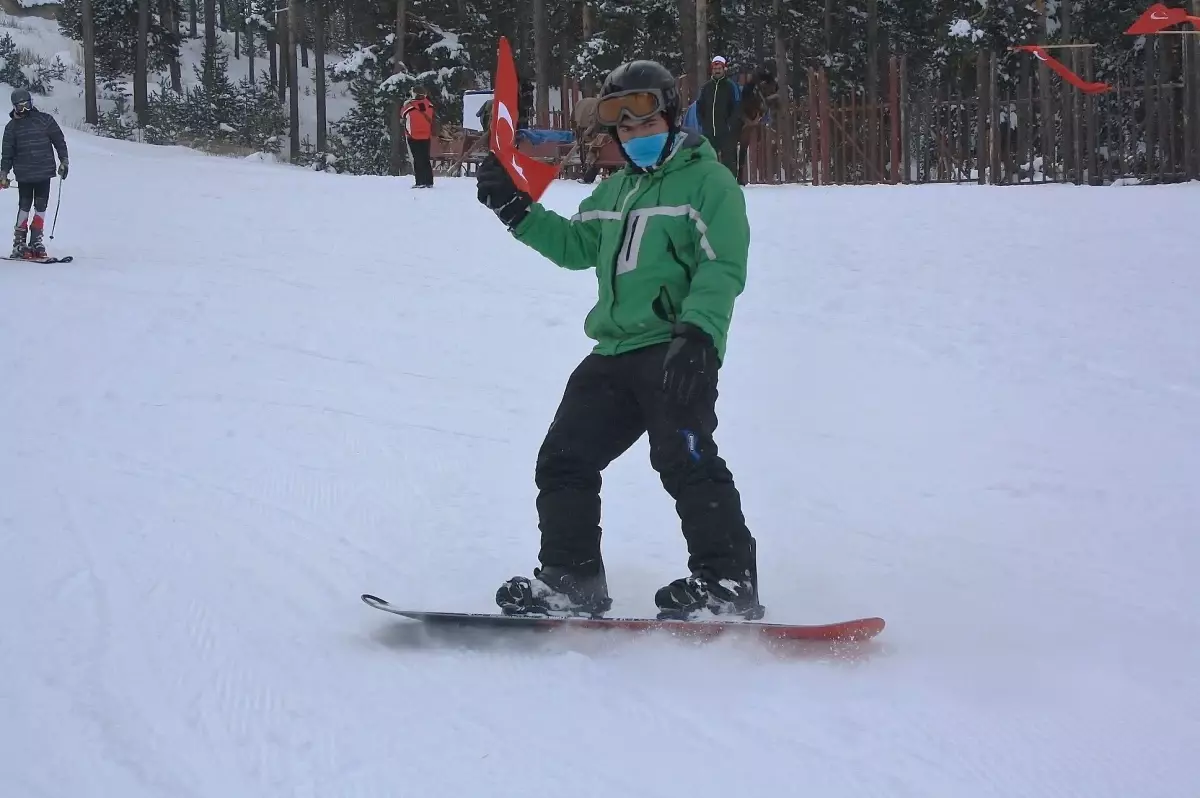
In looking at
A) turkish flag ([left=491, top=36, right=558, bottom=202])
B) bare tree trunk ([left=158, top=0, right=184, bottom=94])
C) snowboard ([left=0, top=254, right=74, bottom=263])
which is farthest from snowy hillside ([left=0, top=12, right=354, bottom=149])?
turkish flag ([left=491, top=36, right=558, bottom=202])

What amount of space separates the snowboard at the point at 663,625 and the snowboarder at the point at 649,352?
0.08 meters

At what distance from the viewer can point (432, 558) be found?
400 centimetres

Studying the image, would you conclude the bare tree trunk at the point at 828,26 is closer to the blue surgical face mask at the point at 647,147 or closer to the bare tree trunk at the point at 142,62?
the bare tree trunk at the point at 142,62

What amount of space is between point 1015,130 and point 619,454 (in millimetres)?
13665

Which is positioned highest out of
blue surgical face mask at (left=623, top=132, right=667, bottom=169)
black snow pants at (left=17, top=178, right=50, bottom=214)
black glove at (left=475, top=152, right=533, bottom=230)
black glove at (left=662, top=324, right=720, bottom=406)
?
black snow pants at (left=17, top=178, right=50, bottom=214)

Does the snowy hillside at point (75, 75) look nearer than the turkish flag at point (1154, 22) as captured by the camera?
No

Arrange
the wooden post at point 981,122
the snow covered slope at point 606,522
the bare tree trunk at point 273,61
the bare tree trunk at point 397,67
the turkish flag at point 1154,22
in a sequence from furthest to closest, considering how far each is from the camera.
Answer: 1. the bare tree trunk at point 273,61
2. the bare tree trunk at point 397,67
3. the wooden post at point 981,122
4. the turkish flag at point 1154,22
5. the snow covered slope at point 606,522

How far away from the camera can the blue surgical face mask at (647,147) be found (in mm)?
3229

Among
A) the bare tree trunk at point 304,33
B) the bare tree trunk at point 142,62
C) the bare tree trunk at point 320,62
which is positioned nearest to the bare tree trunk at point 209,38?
the bare tree trunk at point 142,62

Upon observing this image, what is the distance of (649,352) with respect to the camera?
322 centimetres

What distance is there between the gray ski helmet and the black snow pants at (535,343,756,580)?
665 mm

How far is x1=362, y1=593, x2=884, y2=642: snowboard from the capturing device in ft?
10.0

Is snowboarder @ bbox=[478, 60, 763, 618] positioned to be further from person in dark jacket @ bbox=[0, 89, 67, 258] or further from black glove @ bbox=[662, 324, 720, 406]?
person in dark jacket @ bbox=[0, 89, 67, 258]

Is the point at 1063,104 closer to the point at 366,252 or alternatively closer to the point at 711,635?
the point at 366,252
